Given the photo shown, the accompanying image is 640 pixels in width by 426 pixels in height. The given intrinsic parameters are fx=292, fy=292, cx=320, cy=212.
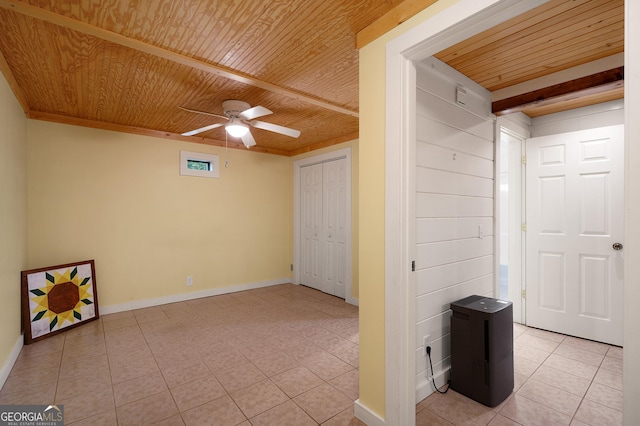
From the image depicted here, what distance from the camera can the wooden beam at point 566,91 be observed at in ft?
6.87

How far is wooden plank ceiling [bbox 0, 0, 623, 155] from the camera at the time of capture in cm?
164

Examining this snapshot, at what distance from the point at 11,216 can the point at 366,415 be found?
3276 mm

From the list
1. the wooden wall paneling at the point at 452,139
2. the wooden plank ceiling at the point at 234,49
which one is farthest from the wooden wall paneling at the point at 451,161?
the wooden plank ceiling at the point at 234,49

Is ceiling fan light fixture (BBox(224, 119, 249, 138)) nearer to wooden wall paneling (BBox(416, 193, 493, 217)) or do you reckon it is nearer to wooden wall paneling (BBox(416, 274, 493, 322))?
wooden wall paneling (BBox(416, 193, 493, 217))

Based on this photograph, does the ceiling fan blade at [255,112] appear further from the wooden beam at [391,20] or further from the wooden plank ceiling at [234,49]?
the wooden beam at [391,20]

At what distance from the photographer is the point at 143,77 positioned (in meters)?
2.44

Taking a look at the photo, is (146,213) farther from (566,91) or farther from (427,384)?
(566,91)

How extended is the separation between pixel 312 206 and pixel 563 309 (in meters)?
3.54

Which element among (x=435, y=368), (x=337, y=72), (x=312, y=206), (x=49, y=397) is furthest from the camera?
(x=312, y=206)

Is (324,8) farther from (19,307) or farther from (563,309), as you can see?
(19,307)

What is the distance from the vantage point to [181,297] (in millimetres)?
4254

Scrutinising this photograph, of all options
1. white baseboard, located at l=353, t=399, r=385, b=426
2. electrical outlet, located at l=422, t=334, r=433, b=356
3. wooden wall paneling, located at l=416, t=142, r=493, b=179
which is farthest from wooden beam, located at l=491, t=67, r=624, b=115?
white baseboard, located at l=353, t=399, r=385, b=426

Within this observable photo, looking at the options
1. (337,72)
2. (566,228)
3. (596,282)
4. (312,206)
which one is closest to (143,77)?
(337,72)
